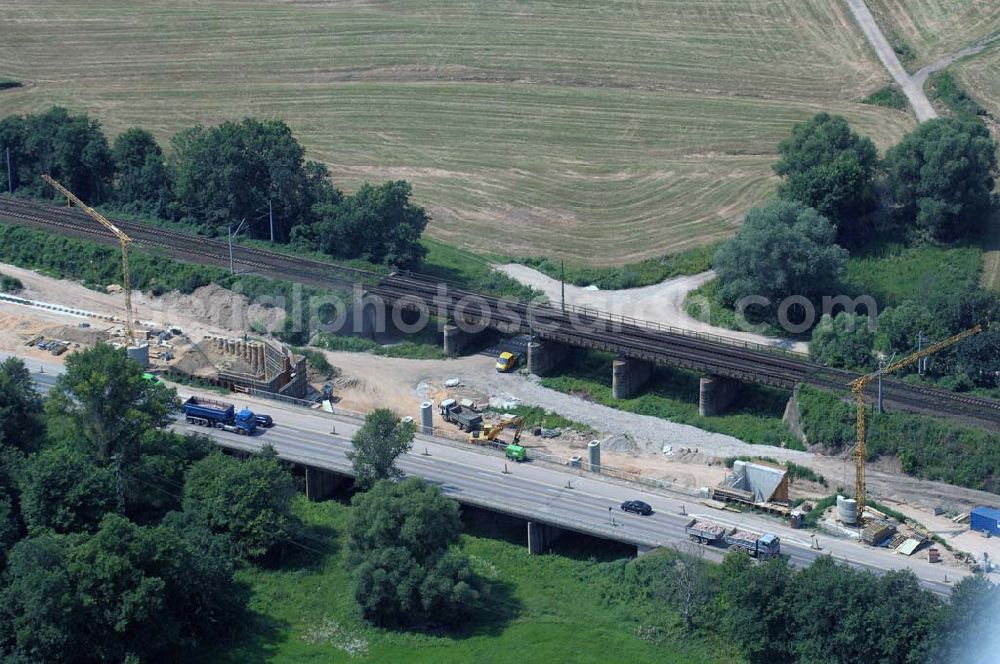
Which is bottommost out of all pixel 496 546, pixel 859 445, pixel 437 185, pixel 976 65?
pixel 496 546

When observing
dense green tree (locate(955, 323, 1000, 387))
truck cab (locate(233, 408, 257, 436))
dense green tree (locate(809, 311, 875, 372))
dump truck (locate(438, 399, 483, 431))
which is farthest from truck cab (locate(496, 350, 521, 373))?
dense green tree (locate(955, 323, 1000, 387))

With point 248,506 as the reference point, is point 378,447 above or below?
above

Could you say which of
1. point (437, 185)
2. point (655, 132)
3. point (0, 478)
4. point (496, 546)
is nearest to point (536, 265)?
point (437, 185)

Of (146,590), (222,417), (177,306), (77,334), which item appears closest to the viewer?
(146,590)

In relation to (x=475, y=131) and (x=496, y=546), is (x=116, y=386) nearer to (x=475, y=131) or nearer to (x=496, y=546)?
(x=496, y=546)

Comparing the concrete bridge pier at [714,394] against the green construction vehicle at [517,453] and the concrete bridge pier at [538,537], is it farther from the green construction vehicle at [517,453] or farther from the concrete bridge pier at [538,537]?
the concrete bridge pier at [538,537]

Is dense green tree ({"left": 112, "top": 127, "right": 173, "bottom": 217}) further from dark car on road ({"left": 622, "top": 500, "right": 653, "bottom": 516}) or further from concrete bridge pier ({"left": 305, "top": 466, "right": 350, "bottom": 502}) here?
dark car on road ({"left": 622, "top": 500, "right": 653, "bottom": 516})

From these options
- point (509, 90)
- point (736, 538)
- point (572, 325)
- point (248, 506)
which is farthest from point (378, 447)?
point (509, 90)

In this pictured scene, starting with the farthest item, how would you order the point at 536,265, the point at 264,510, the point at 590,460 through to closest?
the point at 536,265 < the point at 590,460 < the point at 264,510

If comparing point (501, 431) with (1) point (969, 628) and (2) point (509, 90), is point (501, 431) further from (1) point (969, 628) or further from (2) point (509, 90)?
(2) point (509, 90)
